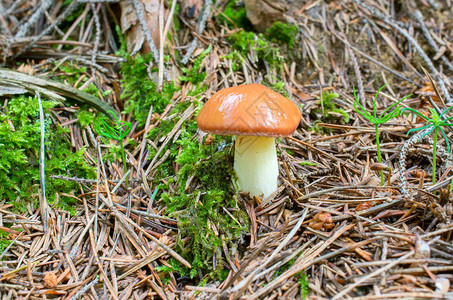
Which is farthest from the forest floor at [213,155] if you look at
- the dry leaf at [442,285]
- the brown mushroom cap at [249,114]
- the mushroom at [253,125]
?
the brown mushroom cap at [249,114]

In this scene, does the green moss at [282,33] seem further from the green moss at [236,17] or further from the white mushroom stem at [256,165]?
the white mushroom stem at [256,165]

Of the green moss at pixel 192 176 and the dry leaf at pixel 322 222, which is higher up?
the green moss at pixel 192 176

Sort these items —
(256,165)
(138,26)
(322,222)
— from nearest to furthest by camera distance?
(322,222), (256,165), (138,26)

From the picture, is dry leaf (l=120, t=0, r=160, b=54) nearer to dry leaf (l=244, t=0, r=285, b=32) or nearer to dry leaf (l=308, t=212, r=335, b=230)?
dry leaf (l=244, t=0, r=285, b=32)

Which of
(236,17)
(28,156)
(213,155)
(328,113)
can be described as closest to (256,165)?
(213,155)

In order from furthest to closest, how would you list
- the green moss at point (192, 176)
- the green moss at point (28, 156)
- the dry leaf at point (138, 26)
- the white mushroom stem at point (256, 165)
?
the dry leaf at point (138, 26) → the green moss at point (28, 156) → the white mushroom stem at point (256, 165) → the green moss at point (192, 176)

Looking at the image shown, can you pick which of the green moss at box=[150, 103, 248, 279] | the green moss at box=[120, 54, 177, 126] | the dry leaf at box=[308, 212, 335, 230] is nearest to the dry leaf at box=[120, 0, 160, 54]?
the green moss at box=[120, 54, 177, 126]

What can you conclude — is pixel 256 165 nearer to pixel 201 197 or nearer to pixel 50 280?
pixel 201 197
